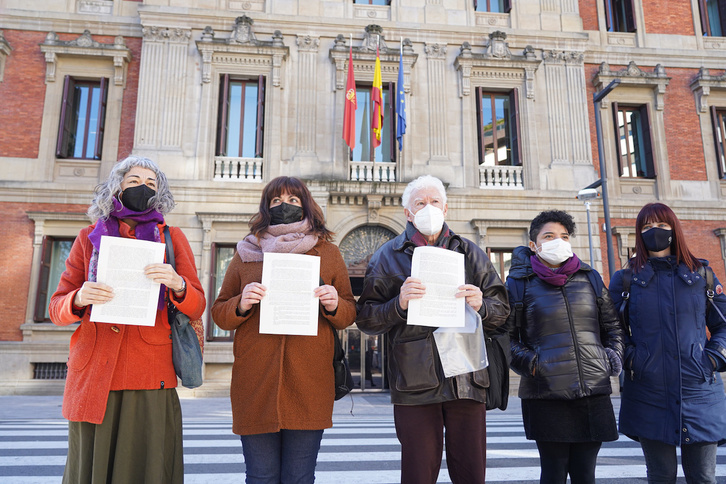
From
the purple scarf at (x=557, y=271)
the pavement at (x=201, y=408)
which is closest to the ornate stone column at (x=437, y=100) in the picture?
the pavement at (x=201, y=408)

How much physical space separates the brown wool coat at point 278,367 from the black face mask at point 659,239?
231 cm

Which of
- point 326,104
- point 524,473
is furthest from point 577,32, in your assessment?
point 524,473

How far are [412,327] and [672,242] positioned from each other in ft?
6.98

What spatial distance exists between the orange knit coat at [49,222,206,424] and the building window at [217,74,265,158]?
1174 centimetres

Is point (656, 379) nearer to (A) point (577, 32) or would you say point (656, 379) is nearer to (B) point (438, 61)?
(B) point (438, 61)

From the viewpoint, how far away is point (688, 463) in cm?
324

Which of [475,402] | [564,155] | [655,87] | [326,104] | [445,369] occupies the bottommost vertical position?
[475,402]

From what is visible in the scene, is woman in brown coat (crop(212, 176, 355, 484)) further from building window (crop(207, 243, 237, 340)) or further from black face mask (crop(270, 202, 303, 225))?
building window (crop(207, 243, 237, 340))

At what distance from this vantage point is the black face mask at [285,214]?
3037mm

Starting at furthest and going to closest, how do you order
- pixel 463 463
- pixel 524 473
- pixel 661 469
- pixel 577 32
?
1. pixel 577 32
2. pixel 524 473
3. pixel 661 469
4. pixel 463 463

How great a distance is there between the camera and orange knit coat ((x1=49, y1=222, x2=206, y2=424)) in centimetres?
256

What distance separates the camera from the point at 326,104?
14289mm

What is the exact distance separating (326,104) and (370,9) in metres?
3.46

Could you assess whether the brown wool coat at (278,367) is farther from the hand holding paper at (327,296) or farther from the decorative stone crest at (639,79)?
the decorative stone crest at (639,79)
